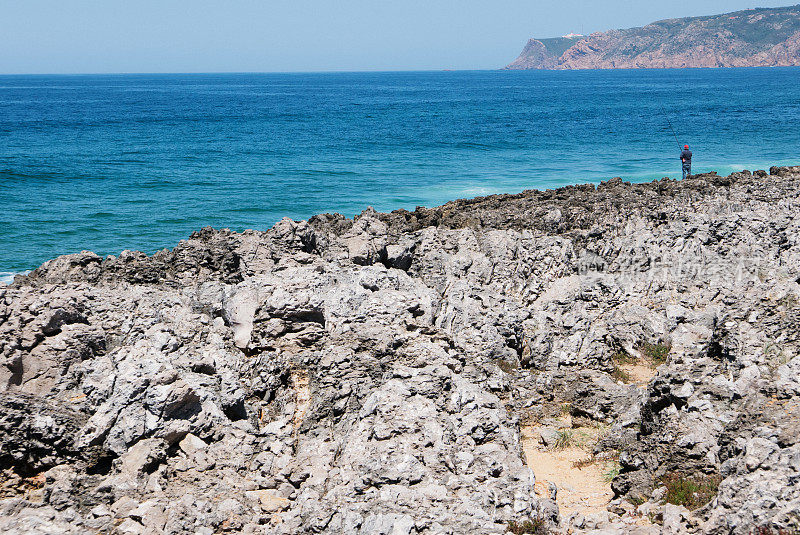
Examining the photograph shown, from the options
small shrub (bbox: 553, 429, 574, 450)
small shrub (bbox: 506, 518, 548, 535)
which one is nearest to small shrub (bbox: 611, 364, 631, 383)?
small shrub (bbox: 553, 429, 574, 450)

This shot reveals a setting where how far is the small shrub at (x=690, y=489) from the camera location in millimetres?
7036

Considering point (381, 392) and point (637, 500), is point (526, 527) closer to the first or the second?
point (637, 500)

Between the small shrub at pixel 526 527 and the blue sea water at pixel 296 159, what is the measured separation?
25170mm

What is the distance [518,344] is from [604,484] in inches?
150

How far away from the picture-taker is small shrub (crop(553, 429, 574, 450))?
9.81 m

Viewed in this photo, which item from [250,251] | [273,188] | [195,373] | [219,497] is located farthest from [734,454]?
[273,188]

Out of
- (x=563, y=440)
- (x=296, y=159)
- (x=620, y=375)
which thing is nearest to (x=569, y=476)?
(x=563, y=440)

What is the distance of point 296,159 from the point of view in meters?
52.7

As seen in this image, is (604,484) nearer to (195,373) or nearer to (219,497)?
(219,497)

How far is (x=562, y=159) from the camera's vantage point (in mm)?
51875

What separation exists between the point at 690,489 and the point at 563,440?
269 centimetres

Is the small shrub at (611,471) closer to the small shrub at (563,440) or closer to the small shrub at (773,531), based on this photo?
the small shrub at (563,440)

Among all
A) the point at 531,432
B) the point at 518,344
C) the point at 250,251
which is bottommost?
the point at 531,432

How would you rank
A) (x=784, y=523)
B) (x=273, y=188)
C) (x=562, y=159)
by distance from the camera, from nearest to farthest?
(x=784, y=523) → (x=273, y=188) → (x=562, y=159)
